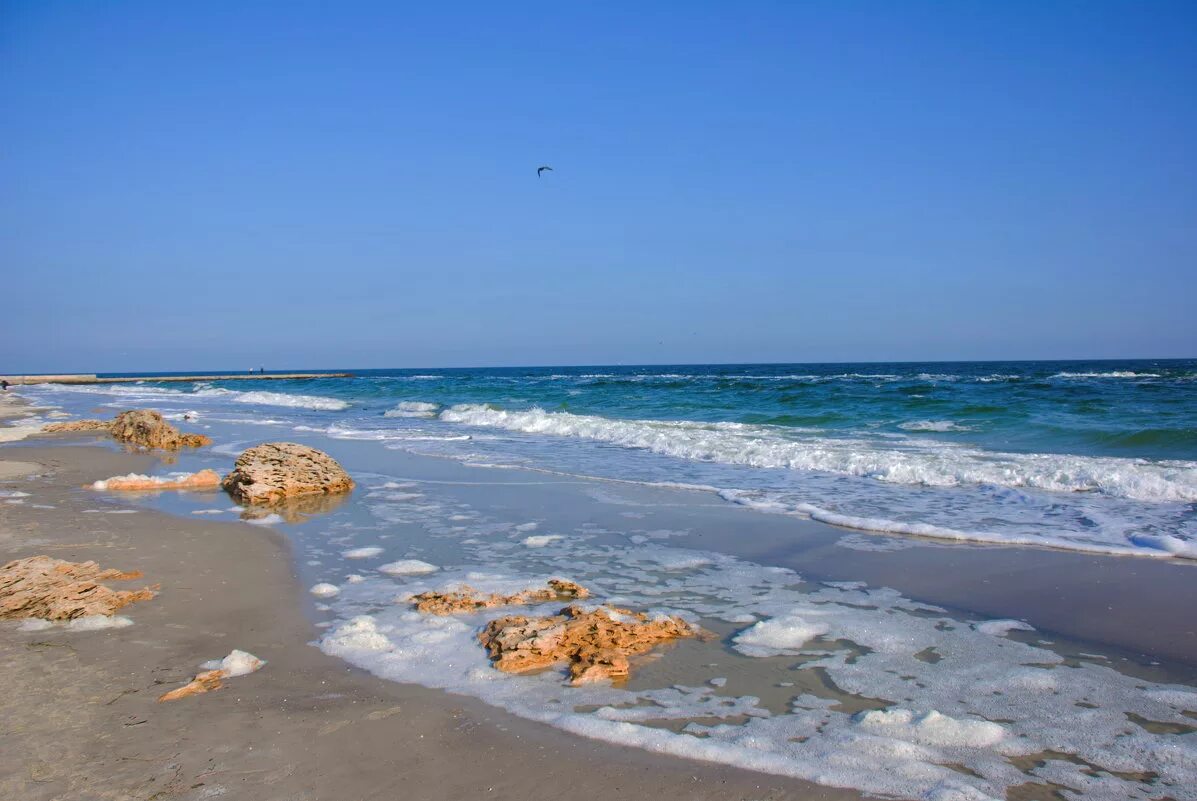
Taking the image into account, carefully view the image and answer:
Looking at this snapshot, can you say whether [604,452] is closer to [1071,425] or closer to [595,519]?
[595,519]

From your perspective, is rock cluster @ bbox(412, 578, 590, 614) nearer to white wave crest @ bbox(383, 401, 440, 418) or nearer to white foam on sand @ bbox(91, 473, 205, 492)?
white foam on sand @ bbox(91, 473, 205, 492)

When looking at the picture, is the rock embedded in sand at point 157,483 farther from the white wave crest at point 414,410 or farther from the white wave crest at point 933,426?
the white wave crest at point 414,410

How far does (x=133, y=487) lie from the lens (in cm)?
904

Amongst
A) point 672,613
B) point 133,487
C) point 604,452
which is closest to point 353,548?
point 672,613

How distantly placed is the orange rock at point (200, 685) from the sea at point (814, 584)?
24 centimetres

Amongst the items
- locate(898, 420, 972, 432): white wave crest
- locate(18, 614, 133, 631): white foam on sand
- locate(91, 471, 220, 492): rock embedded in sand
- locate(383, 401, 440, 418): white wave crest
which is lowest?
locate(383, 401, 440, 418): white wave crest

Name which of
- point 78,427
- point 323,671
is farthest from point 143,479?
point 78,427

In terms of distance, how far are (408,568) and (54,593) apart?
2.24 metres

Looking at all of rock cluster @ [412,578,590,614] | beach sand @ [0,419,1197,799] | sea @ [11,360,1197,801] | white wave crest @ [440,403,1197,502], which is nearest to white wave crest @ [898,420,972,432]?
sea @ [11,360,1197,801]

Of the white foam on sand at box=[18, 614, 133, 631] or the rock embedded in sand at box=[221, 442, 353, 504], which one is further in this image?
the rock embedded in sand at box=[221, 442, 353, 504]

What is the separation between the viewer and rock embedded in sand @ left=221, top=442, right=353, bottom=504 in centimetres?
852

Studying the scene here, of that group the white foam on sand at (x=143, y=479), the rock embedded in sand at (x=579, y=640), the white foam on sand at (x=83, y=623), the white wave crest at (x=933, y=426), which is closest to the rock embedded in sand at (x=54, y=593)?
the white foam on sand at (x=83, y=623)

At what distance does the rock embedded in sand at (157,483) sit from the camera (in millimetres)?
9023

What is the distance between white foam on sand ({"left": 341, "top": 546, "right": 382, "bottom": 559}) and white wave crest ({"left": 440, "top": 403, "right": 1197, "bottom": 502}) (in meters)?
7.04
